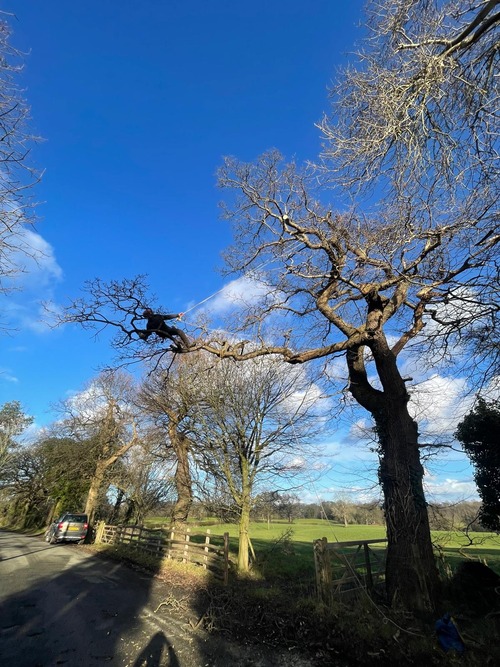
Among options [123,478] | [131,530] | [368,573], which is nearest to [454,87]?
[368,573]

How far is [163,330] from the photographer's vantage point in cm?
816

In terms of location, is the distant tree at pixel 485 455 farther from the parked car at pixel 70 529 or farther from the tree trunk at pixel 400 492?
the parked car at pixel 70 529

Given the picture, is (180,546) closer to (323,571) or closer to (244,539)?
(244,539)

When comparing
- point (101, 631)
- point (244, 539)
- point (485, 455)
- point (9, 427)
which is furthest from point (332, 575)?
point (9, 427)

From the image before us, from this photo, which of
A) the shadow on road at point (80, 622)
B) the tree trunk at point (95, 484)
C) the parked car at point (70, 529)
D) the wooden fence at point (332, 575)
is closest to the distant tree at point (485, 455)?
the wooden fence at point (332, 575)

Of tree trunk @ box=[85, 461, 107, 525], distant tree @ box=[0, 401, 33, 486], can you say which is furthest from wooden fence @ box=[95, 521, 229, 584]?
distant tree @ box=[0, 401, 33, 486]

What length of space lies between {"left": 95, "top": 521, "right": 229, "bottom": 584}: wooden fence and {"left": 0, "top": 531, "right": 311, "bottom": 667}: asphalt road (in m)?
1.56

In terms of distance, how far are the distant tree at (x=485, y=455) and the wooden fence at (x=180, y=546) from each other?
340 inches

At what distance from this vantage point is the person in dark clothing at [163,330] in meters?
7.97

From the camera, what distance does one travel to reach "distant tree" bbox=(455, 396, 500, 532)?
12.2 metres

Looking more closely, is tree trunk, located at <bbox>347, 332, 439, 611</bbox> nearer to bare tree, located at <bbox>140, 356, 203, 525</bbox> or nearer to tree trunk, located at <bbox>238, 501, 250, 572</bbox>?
tree trunk, located at <bbox>238, 501, 250, 572</bbox>

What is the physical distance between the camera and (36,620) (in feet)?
21.0

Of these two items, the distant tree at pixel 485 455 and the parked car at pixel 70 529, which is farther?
the parked car at pixel 70 529

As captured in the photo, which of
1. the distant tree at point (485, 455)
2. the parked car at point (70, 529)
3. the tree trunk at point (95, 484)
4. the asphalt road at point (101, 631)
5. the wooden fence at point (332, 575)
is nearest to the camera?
the asphalt road at point (101, 631)
